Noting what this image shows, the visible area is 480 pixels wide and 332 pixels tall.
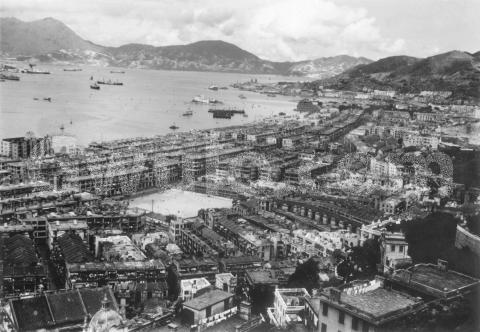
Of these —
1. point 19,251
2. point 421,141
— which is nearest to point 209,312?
point 19,251

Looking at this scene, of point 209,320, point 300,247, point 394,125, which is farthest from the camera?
point 394,125

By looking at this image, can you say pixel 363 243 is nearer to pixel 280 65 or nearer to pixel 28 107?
pixel 28 107

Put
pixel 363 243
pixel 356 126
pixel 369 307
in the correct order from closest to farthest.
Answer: pixel 369 307
pixel 363 243
pixel 356 126

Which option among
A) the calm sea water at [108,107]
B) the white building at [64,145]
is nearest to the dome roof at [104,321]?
the white building at [64,145]

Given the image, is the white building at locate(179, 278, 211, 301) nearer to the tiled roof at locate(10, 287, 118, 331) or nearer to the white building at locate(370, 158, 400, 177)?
the tiled roof at locate(10, 287, 118, 331)

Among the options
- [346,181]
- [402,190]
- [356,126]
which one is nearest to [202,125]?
[356,126]

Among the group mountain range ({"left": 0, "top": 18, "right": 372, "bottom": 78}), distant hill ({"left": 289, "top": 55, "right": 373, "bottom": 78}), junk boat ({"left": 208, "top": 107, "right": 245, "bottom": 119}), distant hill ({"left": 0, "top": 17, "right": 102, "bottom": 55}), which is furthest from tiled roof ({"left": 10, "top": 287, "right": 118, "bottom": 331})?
distant hill ({"left": 289, "top": 55, "right": 373, "bottom": 78})

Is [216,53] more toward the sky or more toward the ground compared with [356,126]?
more toward the sky
